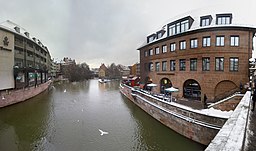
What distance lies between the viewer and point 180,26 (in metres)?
23.0

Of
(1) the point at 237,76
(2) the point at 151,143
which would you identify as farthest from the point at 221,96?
(2) the point at 151,143

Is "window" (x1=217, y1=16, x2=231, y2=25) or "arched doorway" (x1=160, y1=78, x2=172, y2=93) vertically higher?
"window" (x1=217, y1=16, x2=231, y2=25)

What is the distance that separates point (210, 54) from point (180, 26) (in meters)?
6.26

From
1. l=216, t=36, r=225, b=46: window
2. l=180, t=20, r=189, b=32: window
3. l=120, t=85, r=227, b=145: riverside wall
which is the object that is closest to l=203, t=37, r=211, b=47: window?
l=216, t=36, r=225, b=46: window

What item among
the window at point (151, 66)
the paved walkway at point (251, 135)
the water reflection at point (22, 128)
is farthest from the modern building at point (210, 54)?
the water reflection at point (22, 128)

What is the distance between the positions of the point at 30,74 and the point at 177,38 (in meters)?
30.7

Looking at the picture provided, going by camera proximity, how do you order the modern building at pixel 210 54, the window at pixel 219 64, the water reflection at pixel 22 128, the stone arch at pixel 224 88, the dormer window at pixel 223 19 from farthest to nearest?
the dormer window at pixel 223 19, the window at pixel 219 64, the stone arch at pixel 224 88, the modern building at pixel 210 54, the water reflection at pixel 22 128

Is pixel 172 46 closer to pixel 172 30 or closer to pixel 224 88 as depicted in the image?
pixel 172 30

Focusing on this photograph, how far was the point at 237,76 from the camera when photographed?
60.8ft

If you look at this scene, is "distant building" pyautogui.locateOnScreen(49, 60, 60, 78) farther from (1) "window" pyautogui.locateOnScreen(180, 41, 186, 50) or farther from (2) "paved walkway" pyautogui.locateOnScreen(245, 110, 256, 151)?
(2) "paved walkway" pyautogui.locateOnScreen(245, 110, 256, 151)

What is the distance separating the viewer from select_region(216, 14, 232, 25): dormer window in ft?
62.9

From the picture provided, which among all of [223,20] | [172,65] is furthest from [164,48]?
[223,20]

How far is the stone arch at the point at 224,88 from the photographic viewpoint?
61.3 ft

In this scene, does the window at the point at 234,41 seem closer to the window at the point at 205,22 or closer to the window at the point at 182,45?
the window at the point at 205,22
